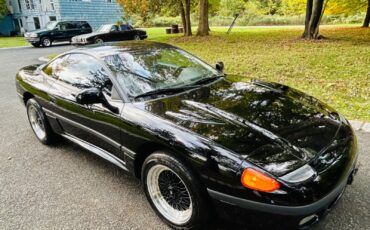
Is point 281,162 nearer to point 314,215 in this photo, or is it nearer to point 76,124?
point 314,215

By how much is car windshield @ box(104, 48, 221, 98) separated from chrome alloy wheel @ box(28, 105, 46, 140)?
1746 millimetres

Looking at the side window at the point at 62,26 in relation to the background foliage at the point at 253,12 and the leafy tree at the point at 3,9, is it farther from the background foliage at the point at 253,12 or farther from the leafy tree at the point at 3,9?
the leafy tree at the point at 3,9

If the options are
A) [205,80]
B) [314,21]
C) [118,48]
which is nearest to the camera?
[205,80]

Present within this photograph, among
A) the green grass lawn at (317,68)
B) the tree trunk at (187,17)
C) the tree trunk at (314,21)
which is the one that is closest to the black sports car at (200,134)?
the green grass lawn at (317,68)

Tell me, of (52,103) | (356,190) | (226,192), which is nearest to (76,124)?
(52,103)

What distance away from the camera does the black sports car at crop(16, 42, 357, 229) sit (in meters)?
2.00

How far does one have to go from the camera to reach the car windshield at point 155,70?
3044 millimetres

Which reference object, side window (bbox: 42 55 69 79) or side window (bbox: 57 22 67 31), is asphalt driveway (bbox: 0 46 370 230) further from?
side window (bbox: 57 22 67 31)

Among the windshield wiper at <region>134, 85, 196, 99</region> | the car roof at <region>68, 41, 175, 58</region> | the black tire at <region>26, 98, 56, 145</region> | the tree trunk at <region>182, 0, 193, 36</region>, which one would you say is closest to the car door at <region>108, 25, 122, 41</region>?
the tree trunk at <region>182, 0, 193, 36</region>

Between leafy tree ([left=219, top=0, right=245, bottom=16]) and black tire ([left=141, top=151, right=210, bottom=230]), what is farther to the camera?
leafy tree ([left=219, top=0, right=245, bottom=16])

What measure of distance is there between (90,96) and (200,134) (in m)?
1.21

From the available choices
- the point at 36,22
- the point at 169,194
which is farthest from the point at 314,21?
the point at 36,22

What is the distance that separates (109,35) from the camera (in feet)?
57.4

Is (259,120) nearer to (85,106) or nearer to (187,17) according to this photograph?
(85,106)
